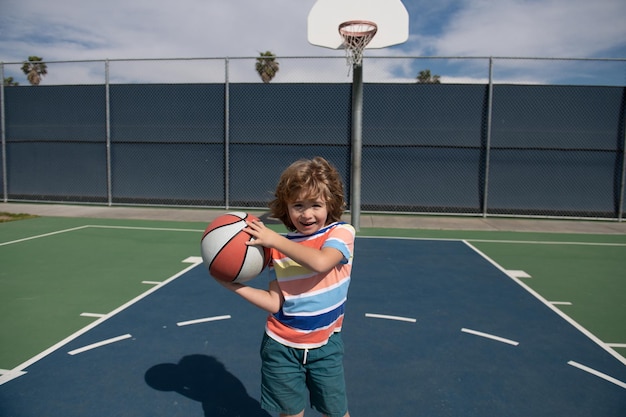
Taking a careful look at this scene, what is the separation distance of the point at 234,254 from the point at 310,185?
51cm

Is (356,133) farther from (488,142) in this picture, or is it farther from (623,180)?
(623,180)

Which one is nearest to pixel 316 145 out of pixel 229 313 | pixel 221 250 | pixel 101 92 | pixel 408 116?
pixel 408 116

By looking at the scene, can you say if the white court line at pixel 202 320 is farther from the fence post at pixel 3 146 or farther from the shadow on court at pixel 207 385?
the fence post at pixel 3 146

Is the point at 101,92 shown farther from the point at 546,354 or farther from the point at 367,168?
the point at 546,354

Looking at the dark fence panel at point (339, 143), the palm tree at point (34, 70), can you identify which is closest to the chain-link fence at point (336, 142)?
the dark fence panel at point (339, 143)

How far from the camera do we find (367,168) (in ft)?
46.9

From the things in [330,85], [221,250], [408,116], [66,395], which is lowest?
[66,395]

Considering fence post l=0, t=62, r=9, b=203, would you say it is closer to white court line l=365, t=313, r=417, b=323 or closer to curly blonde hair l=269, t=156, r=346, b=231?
white court line l=365, t=313, r=417, b=323

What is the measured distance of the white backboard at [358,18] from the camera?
9.91 m

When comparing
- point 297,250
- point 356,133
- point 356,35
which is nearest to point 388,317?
point 297,250

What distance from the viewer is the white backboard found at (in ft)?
32.5

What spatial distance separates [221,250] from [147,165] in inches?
544

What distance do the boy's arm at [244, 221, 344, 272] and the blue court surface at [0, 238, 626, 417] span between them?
5.42 ft

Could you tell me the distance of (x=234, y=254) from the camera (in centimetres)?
230
